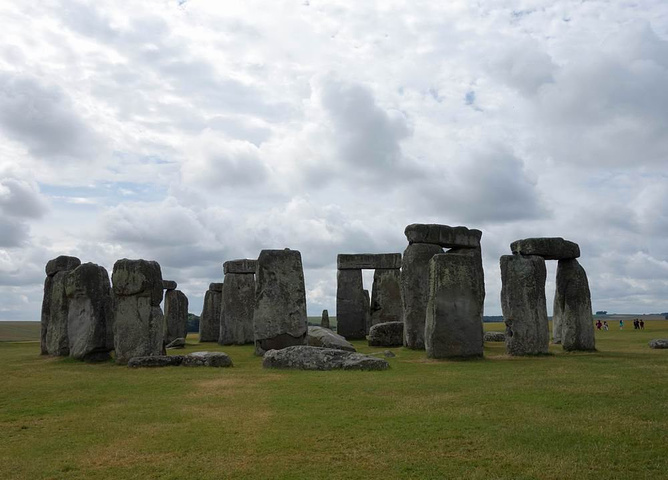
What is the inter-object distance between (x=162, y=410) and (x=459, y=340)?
787 centimetres

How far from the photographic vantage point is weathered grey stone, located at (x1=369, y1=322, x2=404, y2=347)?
20641 mm

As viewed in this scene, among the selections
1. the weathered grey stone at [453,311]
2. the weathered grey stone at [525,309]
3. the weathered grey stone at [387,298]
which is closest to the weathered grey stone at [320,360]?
the weathered grey stone at [453,311]

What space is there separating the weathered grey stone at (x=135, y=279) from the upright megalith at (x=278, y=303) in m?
3.32

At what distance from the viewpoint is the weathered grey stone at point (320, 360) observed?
488 inches

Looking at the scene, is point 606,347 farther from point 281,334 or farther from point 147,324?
point 147,324

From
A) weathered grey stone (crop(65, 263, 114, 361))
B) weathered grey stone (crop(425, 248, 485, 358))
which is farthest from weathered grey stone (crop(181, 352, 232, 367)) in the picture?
weathered grey stone (crop(425, 248, 485, 358))

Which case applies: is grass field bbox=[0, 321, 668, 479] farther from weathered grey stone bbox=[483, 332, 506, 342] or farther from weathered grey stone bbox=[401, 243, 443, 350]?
weathered grey stone bbox=[483, 332, 506, 342]

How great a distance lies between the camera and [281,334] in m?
17.1

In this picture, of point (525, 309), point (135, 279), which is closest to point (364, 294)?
point (525, 309)

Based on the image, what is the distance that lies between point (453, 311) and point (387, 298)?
12.6 m

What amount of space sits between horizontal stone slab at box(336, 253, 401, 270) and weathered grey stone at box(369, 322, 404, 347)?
243 inches

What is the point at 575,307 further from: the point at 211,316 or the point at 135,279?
the point at 211,316

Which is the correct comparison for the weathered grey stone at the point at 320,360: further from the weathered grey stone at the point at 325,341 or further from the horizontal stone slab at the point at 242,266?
the horizontal stone slab at the point at 242,266

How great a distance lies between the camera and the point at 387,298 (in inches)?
1057
